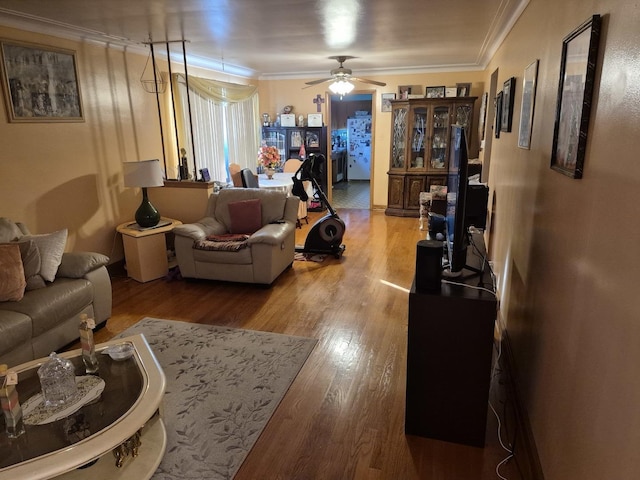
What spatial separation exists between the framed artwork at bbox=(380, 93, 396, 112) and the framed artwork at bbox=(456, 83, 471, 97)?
105 cm

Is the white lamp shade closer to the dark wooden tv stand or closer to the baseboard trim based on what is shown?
the dark wooden tv stand

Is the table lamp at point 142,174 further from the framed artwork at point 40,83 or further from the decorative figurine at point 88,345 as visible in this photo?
the decorative figurine at point 88,345

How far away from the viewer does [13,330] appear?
2.48m

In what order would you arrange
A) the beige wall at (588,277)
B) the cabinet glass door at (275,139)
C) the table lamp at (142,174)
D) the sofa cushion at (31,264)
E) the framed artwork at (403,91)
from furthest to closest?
the cabinet glass door at (275,139)
the framed artwork at (403,91)
the table lamp at (142,174)
the sofa cushion at (31,264)
the beige wall at (588,277)

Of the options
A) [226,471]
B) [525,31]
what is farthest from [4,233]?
[525,31]

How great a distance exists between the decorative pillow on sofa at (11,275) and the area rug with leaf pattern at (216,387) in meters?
0.79

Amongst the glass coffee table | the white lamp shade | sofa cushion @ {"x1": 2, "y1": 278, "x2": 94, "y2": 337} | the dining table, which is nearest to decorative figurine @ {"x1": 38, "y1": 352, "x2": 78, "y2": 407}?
the glass coffee table

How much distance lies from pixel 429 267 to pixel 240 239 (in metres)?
2.52

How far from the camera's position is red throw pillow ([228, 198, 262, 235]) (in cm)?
443

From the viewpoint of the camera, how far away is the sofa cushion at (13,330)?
2430 mm

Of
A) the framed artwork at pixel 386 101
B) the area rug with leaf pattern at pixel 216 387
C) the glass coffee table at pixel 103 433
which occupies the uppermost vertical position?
the framed artwork at pixel 386 101

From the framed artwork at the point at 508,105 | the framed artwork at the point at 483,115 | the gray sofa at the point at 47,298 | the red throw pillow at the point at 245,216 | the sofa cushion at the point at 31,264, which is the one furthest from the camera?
the framed artwork at the point at 483,115

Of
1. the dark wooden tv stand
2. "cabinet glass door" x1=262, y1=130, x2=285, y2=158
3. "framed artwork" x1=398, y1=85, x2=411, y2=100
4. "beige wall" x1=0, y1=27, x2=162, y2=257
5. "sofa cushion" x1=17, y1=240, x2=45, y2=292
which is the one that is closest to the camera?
the dark wooden tv stand

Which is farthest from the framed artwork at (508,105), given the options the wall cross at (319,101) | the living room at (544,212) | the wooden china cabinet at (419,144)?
the wall cross at (319,101)
